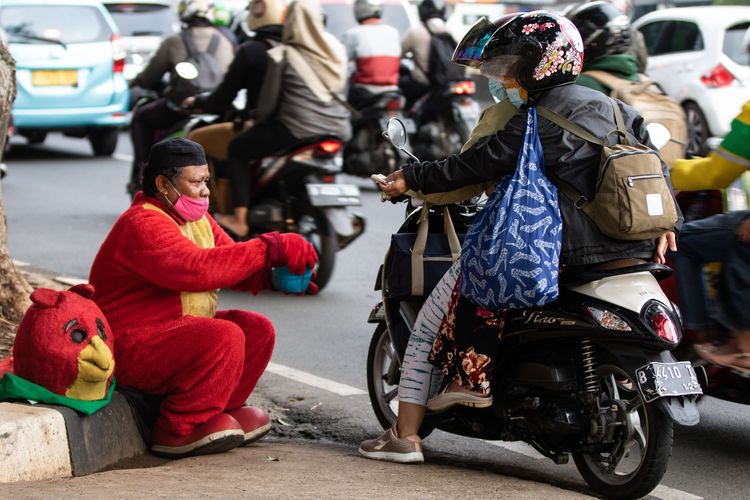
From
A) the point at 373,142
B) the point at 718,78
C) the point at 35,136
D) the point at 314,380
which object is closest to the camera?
the point at 314,380

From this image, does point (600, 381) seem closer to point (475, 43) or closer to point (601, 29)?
point (475, 43)

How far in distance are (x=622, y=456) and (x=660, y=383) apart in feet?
1.12

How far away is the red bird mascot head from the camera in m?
4.80

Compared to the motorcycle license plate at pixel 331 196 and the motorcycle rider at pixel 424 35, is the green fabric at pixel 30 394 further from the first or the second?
the motorcycle rider at pixel 424 35

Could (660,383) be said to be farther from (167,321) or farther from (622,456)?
(167,321)

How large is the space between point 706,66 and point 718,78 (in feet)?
0.78

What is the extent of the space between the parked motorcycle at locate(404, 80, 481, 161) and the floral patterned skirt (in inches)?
359

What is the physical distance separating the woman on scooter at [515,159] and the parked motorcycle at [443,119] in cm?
906

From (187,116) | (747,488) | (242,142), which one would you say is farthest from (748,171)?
(187,116)

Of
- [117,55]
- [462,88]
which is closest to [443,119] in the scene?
[462,88]

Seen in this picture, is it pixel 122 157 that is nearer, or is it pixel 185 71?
pixel 185 71

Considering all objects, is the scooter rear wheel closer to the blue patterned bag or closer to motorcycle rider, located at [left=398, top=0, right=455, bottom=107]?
the blue patterned bag

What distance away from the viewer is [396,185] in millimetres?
4926

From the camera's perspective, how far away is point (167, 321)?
17.0 feet
